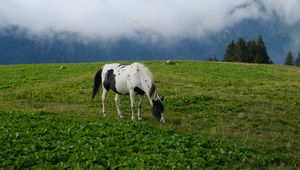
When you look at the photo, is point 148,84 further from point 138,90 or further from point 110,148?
point 110,148

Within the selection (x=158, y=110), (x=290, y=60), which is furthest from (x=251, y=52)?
(x=158, y=110)

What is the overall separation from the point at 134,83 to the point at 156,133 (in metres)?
5.20

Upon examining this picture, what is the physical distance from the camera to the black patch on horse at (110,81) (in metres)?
26.1

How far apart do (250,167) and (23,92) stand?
76.6 ft

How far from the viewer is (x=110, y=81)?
26.5m

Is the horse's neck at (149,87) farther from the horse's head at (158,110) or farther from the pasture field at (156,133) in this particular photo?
the pasture field at (156,133)

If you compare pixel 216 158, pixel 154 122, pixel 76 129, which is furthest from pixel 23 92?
pixel 216 158

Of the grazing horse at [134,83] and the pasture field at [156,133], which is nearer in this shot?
the pasture field at [156,133]

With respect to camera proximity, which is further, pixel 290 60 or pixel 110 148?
pixel 290 60

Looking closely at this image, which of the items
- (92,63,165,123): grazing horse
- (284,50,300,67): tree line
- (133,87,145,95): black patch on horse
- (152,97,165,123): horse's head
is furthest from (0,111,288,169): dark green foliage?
(284,50,300,67): tree line

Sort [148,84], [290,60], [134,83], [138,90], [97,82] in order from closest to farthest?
[148,84] → [134,83] → [138,90] → [97,82] → [290,60]

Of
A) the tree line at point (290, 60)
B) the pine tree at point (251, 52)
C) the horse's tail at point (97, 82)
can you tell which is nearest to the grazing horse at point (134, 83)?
the horse's tail at point (97, 82)

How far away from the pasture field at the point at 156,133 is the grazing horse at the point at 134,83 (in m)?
0.84

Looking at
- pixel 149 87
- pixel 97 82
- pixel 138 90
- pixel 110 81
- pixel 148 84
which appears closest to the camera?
pixel 149 87
